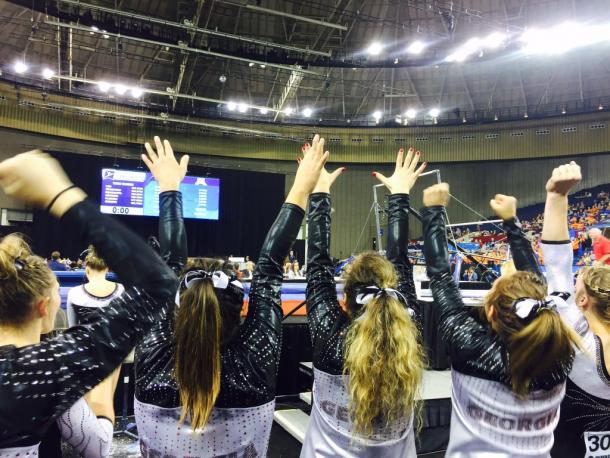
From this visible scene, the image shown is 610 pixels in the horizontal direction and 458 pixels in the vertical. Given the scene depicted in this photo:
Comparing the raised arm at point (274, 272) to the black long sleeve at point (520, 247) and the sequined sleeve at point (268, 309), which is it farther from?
the black long sleeve at point (520, 247)

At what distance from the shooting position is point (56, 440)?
1004 millimetres

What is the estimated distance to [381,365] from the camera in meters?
1.23

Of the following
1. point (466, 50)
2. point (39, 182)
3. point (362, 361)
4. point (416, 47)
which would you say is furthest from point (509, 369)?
point (416, 47)

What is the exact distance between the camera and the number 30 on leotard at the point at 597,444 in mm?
1372

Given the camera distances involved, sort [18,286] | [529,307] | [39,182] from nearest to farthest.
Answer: [39,182] → [18,286] → [529,307]

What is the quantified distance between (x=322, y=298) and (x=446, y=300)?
42 centimetres

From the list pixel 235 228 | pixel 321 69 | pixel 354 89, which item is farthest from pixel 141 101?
pixel 354 89

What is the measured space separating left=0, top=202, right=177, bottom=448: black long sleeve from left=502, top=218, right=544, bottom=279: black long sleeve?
142 centimetres

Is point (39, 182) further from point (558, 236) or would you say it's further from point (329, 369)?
point (558, 236)

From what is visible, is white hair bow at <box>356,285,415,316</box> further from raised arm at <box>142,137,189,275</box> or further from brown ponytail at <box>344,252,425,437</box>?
raised arm at <box>142,137,189,275</box>

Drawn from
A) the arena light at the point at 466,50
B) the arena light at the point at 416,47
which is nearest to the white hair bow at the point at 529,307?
the arena light at the point at 466,50

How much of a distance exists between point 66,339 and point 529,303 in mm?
1100

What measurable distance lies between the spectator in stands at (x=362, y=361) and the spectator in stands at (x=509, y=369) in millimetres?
140

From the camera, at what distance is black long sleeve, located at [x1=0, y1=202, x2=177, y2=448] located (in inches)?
28.3
